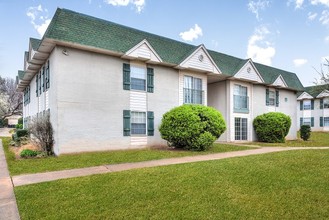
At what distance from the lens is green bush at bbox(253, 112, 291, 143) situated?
1964cm

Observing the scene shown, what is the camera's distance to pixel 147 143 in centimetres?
1461

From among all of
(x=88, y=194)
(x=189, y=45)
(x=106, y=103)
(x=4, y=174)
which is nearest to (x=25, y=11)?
(x=106, y=103)

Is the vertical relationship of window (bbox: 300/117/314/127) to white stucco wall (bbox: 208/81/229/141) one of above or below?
below

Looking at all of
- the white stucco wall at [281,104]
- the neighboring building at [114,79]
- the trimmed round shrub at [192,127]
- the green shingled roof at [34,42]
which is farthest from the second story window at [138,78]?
the white stucco wall at [281,104]

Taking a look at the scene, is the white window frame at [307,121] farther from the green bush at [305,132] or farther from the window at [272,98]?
the window at [272,98]

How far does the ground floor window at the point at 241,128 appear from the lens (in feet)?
65.7

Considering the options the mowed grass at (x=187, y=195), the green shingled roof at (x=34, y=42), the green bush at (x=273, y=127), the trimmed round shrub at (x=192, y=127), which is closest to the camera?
the mowed grass at (x=187, y=195)

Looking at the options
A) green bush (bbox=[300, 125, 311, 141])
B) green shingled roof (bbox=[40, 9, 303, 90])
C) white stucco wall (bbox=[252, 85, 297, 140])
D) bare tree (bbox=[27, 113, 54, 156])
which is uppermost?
green shingled roof (bbox=[40, 9, 303, 90])

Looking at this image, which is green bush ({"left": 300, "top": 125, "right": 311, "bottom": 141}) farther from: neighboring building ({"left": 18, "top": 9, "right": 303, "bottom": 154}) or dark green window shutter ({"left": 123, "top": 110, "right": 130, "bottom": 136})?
dark green window shutter ({"left": 123, "top": 110, "right": 130, "bottom": 136})

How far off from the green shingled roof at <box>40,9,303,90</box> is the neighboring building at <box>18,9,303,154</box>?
5 cm

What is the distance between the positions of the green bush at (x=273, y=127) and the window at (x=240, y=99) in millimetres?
1742

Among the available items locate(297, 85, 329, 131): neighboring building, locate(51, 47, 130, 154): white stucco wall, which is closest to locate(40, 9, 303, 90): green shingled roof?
locate(51, 47, 130, 154): white stucco wall

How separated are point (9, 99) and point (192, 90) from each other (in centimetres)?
4803

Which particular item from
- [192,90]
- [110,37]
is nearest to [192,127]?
[192,90]
